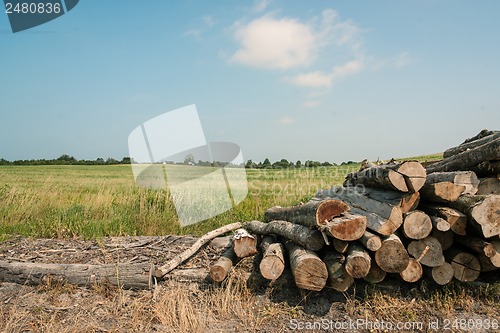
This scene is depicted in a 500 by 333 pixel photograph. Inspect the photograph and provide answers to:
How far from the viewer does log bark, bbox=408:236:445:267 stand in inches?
170

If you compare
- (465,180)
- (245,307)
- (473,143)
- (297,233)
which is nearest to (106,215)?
(245,307)

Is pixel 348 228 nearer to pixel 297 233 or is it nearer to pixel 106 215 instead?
pixel 297 233

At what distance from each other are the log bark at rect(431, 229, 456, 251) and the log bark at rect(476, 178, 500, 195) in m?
0.80

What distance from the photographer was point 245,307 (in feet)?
14.7

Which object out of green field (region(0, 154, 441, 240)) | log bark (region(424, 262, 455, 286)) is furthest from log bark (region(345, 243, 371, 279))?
green field (region(0, 154, 441, 240))

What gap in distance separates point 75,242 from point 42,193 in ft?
15.4

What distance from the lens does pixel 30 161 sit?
6009cm

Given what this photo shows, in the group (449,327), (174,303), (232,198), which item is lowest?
(449,327)

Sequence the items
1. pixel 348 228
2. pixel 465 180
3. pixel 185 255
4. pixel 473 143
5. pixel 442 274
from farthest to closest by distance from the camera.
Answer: pixel 473 143 → pixel 185 255 → pixel 465 180 → pixel 442 274 → pixel 348 228

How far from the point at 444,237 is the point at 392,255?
37.5 inches

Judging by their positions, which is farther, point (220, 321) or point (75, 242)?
point (75, 242)

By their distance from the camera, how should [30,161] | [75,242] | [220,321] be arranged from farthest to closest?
[30,161] < [75,242] < [220,321]

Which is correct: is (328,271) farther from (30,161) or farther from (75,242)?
(30,161)

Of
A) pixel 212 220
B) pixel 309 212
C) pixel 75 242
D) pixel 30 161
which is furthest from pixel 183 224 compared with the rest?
pixel 30 161
